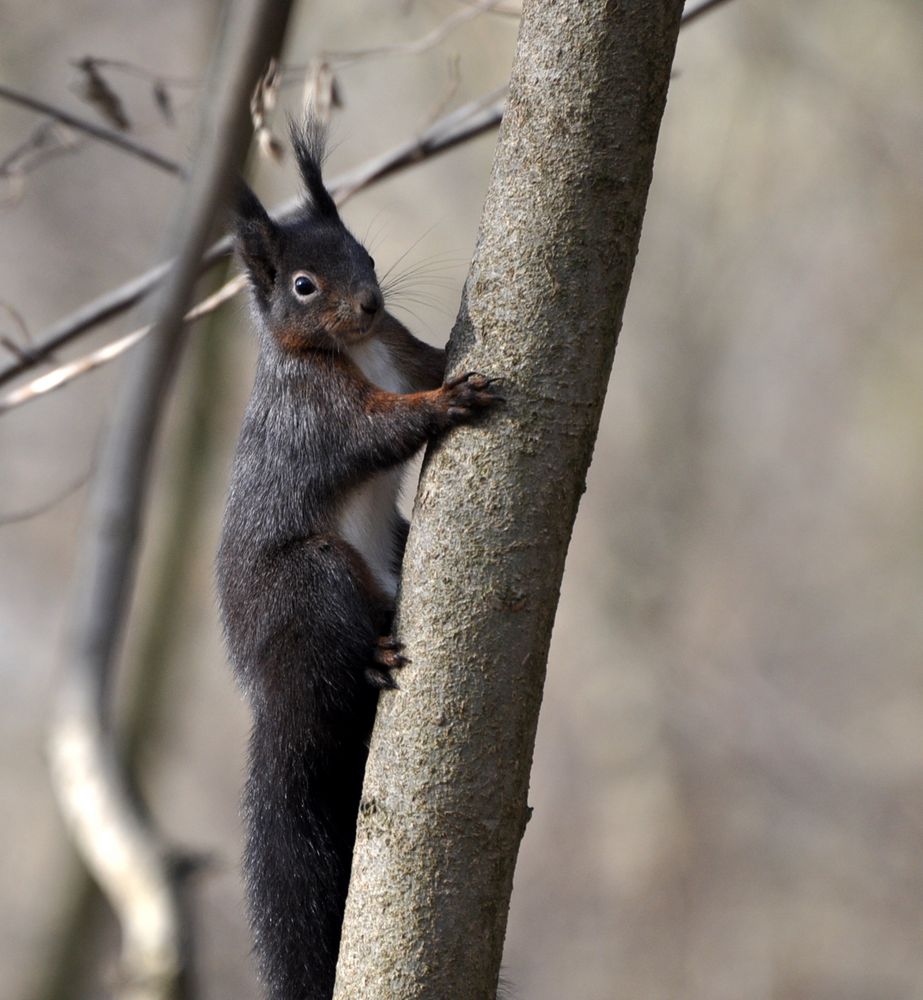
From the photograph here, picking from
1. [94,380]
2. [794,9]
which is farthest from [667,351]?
[94,380]

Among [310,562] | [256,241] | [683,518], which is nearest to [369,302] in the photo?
[256,241]

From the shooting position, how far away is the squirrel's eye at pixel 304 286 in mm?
2582

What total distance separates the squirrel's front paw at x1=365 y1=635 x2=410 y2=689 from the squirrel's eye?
912 mm

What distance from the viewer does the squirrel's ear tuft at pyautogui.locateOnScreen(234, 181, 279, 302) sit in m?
2.60

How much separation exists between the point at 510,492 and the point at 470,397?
15 cm

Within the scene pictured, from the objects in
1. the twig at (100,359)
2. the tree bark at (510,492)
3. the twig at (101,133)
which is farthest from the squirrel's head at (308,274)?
the tree bark at (510,492)

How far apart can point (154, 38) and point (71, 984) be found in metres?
5.51

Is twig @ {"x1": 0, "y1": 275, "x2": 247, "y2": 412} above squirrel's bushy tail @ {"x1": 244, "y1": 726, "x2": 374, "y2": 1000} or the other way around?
above

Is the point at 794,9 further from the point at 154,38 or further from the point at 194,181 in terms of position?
the point at 194,181

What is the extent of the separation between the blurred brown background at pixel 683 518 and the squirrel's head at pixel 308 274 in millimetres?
3349

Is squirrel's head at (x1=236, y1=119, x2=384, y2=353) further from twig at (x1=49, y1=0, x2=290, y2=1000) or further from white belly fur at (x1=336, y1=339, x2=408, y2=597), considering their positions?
twig at (x1=49, y1=0, x2=290, y2=1000)

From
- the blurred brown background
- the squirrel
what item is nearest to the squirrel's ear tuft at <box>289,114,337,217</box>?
the squirrel

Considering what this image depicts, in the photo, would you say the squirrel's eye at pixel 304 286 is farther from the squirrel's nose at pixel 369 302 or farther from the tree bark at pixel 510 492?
the tree bark at pixel 510 492

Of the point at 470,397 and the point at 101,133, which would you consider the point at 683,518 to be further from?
the point at 470,397
